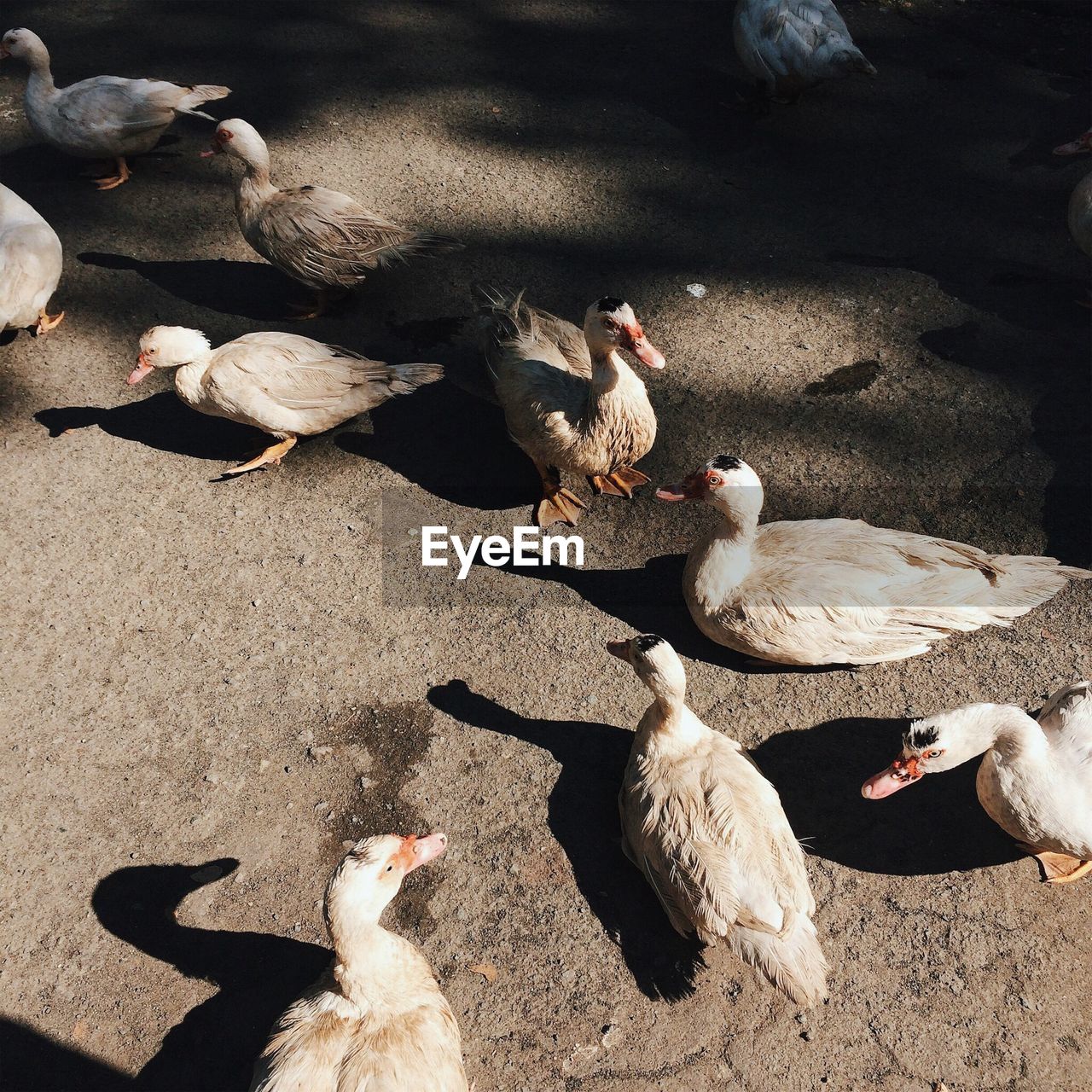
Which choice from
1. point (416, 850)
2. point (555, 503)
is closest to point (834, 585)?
point (555, 503)

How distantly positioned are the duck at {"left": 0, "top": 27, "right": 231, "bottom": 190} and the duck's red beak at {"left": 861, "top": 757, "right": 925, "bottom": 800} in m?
5.95

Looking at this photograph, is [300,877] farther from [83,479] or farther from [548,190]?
[548,190]

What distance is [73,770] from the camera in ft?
13.8

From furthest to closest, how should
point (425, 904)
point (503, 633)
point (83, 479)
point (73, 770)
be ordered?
point (83, 479), point (503, 633), point (73, 770), point (425, 904)

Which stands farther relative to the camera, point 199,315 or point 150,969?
point 199,315

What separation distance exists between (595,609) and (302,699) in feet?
4.75

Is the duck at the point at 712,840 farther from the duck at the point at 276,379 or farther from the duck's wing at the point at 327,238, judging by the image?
the duck's wing at the point at 327,238

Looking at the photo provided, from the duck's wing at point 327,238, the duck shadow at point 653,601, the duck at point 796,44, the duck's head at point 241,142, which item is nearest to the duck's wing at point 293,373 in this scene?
the duck's wing at point 327,238

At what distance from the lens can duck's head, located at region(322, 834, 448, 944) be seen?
3.17 meters

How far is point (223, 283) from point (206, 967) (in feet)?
14.1

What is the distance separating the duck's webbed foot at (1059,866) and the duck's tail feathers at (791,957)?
1089 mm

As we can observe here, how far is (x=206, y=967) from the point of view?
3668 millimetres

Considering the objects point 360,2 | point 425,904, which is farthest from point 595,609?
point 360,2

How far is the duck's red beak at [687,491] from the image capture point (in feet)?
14.0
